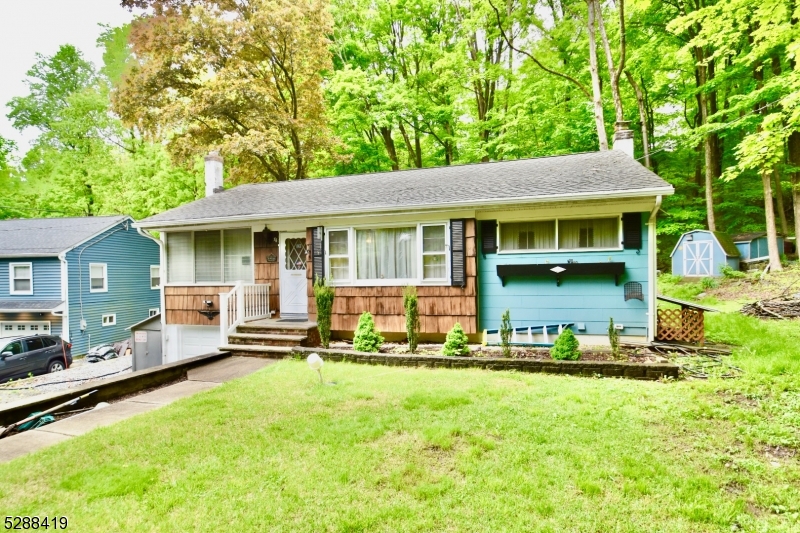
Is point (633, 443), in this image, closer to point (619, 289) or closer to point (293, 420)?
point (293, 420)

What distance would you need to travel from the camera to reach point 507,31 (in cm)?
1775

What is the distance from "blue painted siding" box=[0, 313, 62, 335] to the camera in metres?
15.2

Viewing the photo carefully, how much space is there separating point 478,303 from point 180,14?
15.8 meters

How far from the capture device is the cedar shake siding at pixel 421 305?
25.5ft

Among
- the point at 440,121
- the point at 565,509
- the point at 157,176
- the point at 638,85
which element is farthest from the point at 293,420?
the point at 638,85

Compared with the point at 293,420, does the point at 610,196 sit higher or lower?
higher

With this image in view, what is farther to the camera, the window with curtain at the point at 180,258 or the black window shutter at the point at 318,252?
the window with curtain at the point at 180,258

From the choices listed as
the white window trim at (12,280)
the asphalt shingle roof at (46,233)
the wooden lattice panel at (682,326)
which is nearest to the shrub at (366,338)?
the wooden lattice panel at (682,326)

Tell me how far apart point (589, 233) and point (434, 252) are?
2.95m

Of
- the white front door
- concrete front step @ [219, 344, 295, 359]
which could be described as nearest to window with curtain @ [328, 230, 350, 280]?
the white front door

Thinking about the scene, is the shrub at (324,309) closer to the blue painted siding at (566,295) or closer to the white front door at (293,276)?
the white front door at (293,276)

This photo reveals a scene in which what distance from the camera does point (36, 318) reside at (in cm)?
1543

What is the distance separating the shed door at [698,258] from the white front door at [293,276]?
1567cm

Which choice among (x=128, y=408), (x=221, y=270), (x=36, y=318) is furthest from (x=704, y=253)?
(x=36, y=318)
